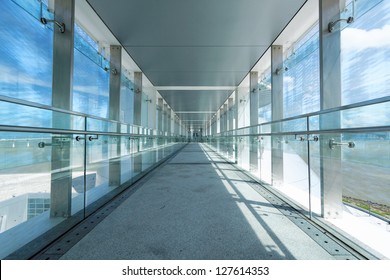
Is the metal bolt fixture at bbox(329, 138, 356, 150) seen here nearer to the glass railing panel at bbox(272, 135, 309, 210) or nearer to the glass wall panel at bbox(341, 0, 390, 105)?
the glass railing panel at bbox(272, 135, 309, 210)

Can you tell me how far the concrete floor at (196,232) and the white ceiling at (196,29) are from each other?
2805 millimetres

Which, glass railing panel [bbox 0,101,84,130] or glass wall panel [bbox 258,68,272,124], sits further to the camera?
glass wall panel [bbox 258,68,272,124]

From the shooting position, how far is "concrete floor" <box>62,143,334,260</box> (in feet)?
4.51

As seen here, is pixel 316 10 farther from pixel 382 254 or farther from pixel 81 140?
pixel 81 140

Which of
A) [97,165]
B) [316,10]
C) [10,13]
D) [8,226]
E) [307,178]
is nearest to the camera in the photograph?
[8,226]

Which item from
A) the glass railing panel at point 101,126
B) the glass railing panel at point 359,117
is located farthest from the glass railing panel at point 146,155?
the glass railing panel at point 359,117

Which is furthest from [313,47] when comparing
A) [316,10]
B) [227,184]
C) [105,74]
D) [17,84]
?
[17,84]

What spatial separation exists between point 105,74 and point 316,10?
4.42 meters

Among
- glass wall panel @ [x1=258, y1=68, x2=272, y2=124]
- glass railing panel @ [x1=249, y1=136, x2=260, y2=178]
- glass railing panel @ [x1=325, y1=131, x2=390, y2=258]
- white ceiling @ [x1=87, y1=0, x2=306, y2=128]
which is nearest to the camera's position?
glass railing panel @ [x1=325, y1=131, x2=390, y2=258]

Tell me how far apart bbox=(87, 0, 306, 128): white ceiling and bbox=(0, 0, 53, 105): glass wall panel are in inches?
33.1

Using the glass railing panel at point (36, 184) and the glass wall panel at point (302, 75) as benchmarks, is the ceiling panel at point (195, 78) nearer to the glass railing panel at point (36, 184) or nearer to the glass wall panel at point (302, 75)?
the glass wall panel at point (302, 75)

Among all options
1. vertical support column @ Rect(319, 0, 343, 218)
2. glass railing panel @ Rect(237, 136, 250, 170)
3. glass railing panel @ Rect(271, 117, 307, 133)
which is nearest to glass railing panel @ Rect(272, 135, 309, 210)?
glass railing panel @ Rect(271, 117, 307, 133)

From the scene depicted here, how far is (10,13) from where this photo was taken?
7.97 feet

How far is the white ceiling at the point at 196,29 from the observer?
2.67 metres
